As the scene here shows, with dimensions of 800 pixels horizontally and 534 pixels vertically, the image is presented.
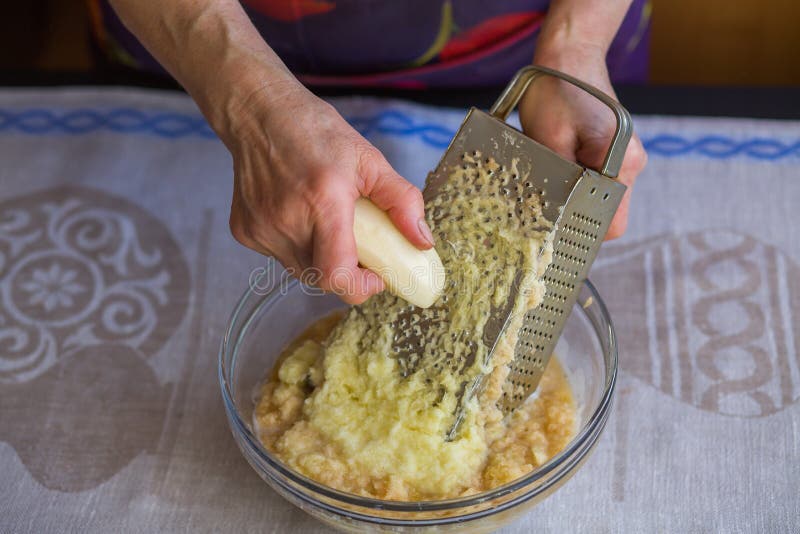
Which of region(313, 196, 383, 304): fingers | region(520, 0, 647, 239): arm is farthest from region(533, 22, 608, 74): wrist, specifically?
region(313, 196, 383, 304): fingers

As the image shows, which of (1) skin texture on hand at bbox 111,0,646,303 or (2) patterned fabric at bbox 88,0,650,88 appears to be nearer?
(1) skin texture on hand at bbox 111,0,646,303

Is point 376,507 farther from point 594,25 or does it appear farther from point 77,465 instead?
point 594,25

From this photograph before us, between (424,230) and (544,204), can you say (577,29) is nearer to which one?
(544,204)

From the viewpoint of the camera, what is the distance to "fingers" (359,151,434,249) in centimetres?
125

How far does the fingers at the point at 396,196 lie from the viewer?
4.11ft

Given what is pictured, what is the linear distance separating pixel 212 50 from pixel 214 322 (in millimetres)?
625

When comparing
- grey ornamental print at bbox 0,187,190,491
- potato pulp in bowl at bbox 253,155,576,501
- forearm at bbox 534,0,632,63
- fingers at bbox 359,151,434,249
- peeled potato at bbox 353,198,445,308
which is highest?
forearm at bbox 534,0,632,63

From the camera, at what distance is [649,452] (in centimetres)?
156

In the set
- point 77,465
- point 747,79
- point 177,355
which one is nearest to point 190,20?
point 177,355

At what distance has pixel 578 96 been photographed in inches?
62.0

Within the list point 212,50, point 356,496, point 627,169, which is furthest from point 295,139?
point 627,169

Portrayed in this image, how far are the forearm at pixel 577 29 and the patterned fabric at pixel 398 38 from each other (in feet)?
1.23

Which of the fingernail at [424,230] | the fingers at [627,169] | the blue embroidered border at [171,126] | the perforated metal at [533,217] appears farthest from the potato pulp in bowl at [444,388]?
the blue embroidered border at [171,126]

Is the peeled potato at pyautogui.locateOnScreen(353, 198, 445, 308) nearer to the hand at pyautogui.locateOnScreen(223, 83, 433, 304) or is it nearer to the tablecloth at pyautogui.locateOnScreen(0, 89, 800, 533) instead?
the hand at pyautogui.locateOnScreen(223, 83, 433, 304)
